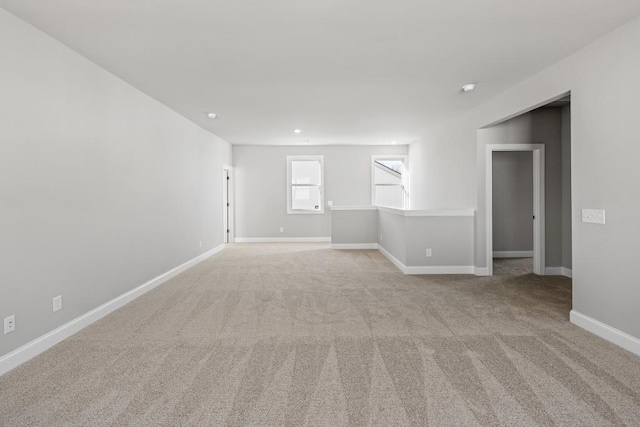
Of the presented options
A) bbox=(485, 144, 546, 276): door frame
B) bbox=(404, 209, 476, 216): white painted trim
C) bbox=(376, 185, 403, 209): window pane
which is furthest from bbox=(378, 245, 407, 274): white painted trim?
bbox=(376, 185, 403, 209): window pane

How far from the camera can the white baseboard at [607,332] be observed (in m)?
2.71

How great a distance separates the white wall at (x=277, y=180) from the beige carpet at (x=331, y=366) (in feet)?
17.3

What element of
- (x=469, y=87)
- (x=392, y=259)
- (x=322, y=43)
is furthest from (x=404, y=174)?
(x=322, y=43)

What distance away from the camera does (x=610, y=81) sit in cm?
297

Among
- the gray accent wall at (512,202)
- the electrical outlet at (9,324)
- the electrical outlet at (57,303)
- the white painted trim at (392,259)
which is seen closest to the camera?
the electrical outlet at (9,324)

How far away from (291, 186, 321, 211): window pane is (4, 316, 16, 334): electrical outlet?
7287 mm

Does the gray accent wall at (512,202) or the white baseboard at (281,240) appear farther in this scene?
the white baseboard at (281,240)

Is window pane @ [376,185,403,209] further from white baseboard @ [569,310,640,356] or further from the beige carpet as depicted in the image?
white baseboard @ [569,310,640,356]

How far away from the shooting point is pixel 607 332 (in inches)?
116

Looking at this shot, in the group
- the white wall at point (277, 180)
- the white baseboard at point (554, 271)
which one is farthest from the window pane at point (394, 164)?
the white baseboard at point (554, 271)

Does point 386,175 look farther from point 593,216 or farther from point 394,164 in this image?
point 593,216

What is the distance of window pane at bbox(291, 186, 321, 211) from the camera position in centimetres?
962

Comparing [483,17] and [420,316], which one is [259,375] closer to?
[420,316]

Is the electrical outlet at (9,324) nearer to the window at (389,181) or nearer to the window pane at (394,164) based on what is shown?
the window at (389,181)
